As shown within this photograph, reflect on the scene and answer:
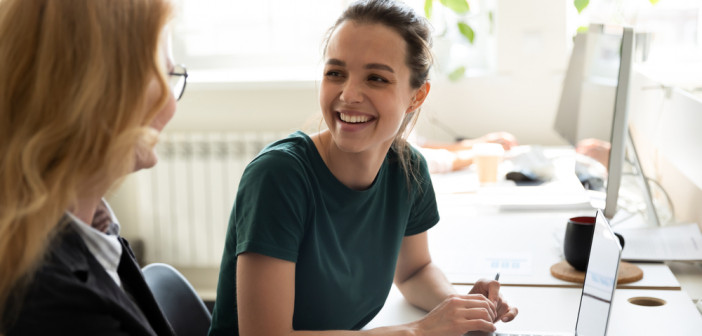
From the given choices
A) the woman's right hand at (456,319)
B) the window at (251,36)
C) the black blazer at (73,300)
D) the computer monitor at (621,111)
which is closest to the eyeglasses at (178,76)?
the black blazer at (73,300)

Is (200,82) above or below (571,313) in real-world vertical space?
above

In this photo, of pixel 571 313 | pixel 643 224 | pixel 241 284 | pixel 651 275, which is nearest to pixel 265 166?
pixel 241 284

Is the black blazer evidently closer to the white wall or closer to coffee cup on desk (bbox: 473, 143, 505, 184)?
coffee cup on desk (bbox: 473, 143, 505, 184)

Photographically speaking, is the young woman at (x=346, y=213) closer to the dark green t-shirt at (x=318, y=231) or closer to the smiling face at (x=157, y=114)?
the dark green t-shirt at (x=318, y=231)

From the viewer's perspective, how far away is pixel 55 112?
79 cm

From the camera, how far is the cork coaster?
1474 mm

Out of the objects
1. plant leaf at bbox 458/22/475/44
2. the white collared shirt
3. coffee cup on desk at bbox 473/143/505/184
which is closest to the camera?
the white collared shirt

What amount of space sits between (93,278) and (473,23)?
2.51 meters

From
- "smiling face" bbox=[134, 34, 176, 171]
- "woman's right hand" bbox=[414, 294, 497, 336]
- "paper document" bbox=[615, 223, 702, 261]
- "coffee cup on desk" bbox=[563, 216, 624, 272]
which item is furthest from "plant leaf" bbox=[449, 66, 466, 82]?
"smiling face" bbox=[134, 34, 176, 171]

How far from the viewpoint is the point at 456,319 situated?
1.16 metres

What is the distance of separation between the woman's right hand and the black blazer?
1.46 ft

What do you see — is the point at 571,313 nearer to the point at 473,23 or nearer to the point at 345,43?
the point at 345,43

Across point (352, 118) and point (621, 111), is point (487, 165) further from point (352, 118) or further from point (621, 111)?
point (352, 118)

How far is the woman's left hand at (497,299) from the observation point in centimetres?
126
